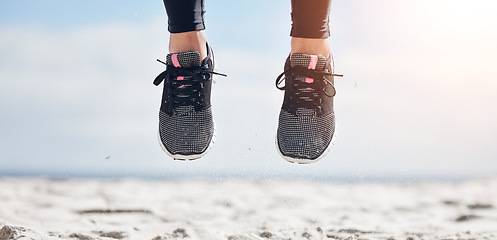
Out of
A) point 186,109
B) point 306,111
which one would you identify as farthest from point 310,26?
point 186,109

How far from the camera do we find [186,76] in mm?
2812

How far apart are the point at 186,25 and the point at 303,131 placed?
37.2 inches

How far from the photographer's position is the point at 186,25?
257 centimetres

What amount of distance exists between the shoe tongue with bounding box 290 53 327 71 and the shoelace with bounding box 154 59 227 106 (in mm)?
439

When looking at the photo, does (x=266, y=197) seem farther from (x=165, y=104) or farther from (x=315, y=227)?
(x=165, y=104)

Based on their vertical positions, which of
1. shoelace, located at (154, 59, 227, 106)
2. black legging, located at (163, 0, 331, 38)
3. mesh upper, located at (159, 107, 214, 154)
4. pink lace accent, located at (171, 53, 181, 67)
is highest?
black legging, located at (163, 0, 331, 38)

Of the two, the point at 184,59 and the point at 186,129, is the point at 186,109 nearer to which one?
the point at 186,129

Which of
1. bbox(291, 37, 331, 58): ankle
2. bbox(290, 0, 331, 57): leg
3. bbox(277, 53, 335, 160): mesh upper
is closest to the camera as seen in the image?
bbox(290, 0, 331, 57): leg

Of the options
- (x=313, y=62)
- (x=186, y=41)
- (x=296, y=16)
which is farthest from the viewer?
(x=313, y=62)

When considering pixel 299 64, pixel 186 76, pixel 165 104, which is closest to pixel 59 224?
pixel 165 104

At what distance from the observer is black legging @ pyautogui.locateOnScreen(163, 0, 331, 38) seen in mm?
2465

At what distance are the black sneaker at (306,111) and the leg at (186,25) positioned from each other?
57cm

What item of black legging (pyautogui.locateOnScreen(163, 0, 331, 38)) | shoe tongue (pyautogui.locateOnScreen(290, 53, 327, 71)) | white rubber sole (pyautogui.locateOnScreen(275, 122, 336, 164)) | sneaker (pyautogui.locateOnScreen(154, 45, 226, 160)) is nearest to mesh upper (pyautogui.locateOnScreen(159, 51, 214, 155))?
sneaker (pyautogui.locateOnScreen(154, 45, 226, 160))

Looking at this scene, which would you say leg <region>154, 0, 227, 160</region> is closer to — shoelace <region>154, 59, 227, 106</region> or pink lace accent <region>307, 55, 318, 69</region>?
shoelace <region>154, 59, 227, 106</region>
